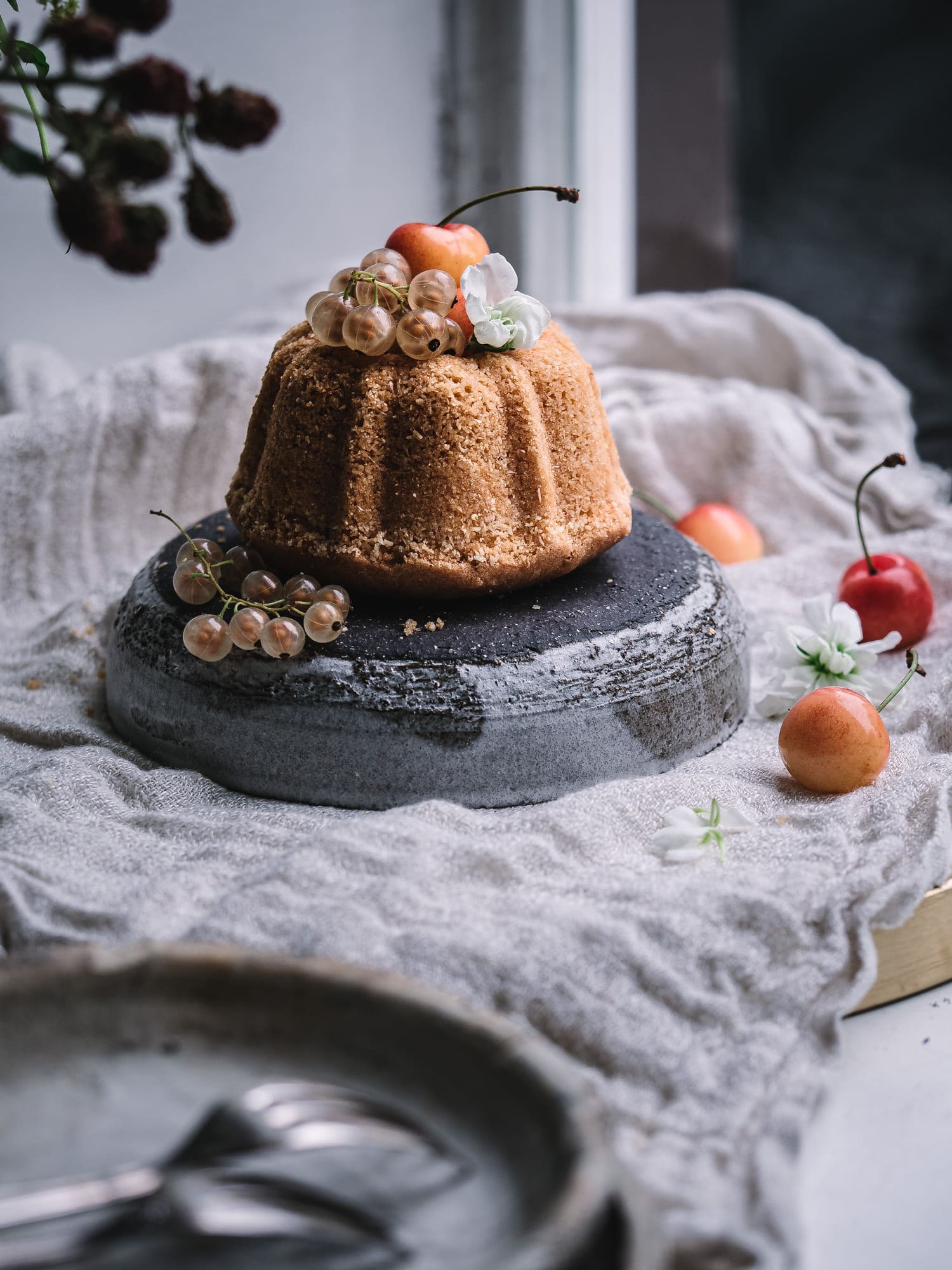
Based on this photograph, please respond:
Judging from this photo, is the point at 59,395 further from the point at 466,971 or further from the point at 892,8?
the point at 892,8

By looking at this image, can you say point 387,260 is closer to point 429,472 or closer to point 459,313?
point 459,313

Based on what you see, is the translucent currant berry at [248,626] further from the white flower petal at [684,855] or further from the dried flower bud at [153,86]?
the dried flower bud at [153,86]

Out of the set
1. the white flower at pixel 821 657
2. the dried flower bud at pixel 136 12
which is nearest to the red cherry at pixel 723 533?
the white flower at pixel 821 657

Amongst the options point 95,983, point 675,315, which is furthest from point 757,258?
point 95,983

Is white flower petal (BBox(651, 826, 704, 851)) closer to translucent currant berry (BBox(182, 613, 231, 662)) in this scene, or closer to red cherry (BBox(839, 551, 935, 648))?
translucent currant berry (BBox(182, 613, 231, 662))

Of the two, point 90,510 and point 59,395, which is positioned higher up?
point 59,395
